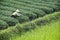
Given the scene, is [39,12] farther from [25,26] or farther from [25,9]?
[25,26]

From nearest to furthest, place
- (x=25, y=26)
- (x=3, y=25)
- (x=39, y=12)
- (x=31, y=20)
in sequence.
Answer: (x=3, y=25) < (x=25, y=26) < (x=31, y=20) < (x=39, y=12)

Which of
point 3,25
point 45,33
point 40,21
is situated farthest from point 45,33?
point 3,25

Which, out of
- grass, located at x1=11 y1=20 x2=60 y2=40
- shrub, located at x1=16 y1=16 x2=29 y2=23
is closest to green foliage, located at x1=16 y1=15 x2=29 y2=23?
shrub, located at x1=16 y1=16 x2=29 y2=23

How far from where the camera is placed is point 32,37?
187 cm

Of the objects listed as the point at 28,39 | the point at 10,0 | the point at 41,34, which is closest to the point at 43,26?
the point at 41,34

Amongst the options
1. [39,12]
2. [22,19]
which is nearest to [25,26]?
[22,19]

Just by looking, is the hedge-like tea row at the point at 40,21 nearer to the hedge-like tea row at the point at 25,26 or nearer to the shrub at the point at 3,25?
the hedge-like tea row at the point at 25,26

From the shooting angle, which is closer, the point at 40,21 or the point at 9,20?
the point at 9,20

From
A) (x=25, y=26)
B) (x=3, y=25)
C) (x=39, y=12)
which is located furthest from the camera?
(x=39, y=12)

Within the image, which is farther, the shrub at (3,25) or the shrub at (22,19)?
the shrub at (22,19)

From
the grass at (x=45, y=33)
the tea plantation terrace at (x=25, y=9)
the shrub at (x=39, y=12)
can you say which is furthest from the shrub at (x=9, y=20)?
the shrub at (x=39, y=12)

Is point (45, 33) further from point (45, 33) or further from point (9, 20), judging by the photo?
point (9, 20)

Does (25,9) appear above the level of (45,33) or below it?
above

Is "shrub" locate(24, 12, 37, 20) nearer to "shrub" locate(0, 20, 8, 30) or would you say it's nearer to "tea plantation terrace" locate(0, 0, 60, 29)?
"tea plantation terrace" locate(0, 0, 60, 29)
